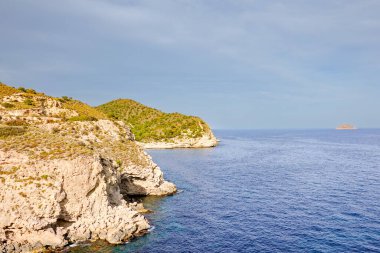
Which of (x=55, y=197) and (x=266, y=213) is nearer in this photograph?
(x=55, y=197)

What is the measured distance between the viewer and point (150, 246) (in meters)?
47.3

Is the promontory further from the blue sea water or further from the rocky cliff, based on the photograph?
the blue sea water

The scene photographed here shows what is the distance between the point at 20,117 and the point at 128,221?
41.5 metres

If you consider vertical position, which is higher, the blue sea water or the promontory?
the promontory

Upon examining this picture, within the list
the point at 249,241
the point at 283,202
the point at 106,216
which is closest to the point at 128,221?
the point at 106,216

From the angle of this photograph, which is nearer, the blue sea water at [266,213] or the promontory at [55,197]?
the promontory at [55,197]

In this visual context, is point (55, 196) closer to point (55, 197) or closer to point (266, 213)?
point (55, 197)

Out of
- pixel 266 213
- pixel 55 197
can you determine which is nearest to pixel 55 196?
pixel 55 197

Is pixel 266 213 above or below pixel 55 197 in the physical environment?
below

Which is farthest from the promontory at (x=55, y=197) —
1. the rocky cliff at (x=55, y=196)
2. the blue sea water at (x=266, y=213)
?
the blue sea water at (x=266, y=213)

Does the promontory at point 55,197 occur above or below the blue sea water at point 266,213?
above

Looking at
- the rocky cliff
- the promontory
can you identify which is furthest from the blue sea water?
the rocky cliff

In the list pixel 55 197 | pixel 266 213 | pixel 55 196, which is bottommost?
pixel 266 213

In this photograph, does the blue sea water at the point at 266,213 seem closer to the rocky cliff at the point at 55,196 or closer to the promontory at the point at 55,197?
the promontory at the point at 55,197
